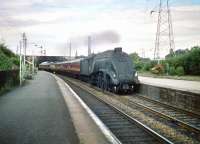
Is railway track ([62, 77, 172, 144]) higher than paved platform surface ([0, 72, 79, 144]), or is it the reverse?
paved platform surface ([0, 72, 79, 144])

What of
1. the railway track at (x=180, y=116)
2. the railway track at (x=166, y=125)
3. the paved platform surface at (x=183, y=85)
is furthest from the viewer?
the paved platform surface at (x=183, y=85)

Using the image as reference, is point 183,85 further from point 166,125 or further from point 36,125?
point 36,125

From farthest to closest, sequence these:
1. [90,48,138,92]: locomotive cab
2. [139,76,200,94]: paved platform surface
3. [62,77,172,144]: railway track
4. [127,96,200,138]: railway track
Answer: [90,48,138,92]: locomotive cab
[139,76,200,94]: paved platform surface
[127,96,200,138]: railway track
[62,77,172,144]: railway track

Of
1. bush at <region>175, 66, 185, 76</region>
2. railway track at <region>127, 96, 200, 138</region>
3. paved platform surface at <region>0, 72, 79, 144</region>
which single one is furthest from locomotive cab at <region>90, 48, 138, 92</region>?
bush at <region>175, 66, 185, 76</region>

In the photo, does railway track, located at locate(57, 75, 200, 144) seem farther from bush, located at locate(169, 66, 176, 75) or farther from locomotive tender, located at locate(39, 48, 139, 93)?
bush, located at locate(169, 66, 176, 75)

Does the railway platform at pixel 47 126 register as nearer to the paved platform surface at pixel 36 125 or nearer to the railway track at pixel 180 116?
the paved platform surface at pixel 36 125

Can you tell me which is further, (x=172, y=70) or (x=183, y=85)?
(x=172, y=70)

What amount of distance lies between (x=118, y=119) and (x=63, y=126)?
11.4 ft

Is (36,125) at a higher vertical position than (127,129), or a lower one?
higher

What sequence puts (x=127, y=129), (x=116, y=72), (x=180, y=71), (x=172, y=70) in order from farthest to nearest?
1. (x=172, y=70)
2. (x=180, y=71)
3. (x=116, y=72)
4. (x=127, y=129)

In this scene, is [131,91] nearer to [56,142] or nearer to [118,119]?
[118,119]

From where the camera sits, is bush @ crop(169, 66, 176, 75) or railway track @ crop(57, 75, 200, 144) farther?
bush @ crop(169, 66, 176, 75)

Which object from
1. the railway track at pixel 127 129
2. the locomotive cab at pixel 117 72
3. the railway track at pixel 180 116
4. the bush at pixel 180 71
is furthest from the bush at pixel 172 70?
the railway track at pixel 127 129

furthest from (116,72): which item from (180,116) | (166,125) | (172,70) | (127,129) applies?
(172,70)
